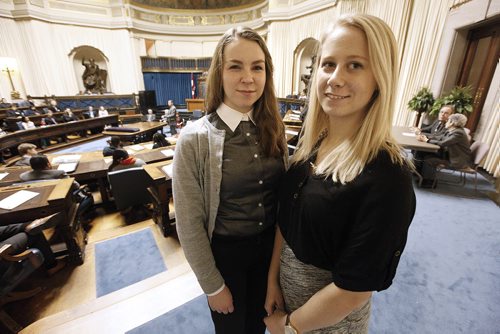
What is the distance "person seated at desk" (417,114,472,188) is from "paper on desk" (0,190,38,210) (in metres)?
5.51

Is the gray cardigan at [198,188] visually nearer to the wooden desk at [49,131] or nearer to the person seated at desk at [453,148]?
the person seated at desk at [453,148]

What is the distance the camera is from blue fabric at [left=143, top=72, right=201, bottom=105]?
48.4ft

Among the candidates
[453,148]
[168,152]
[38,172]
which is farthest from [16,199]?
[453,148]

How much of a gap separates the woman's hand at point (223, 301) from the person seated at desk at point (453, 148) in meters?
4.23

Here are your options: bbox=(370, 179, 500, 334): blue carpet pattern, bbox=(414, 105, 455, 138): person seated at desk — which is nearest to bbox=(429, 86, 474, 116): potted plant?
bbox=(414, 105, 455, 138): person seated at desk

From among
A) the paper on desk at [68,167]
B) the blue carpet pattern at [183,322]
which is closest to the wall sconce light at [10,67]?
the paper on desk at [68,167]

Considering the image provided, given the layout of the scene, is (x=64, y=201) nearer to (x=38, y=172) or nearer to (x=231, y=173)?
(x=38, y=172)

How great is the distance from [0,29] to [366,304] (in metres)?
16.3

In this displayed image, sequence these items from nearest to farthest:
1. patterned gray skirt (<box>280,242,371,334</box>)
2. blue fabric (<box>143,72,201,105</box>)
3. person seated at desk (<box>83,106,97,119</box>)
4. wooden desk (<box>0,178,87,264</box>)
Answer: patterned gray skirt (<box>280,242,371,334</box>) → wooden desk (<box>0,178,87,264</box>) → person seated at desk (<box>83,106,97,119</box>) → blue fabric (<box>143,72,201,105</box>)

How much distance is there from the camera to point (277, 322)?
3.39 ft

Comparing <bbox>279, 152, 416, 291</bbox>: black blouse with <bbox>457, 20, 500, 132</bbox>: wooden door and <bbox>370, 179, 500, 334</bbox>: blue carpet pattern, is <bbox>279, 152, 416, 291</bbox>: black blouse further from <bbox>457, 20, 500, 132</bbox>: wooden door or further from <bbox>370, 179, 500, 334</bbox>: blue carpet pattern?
<bbox>457, 20, 500, 132</bbox>: wooden door

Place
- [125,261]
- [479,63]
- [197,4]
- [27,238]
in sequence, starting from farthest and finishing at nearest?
[197,4] < [479,63] < [125,261] < [27,238]

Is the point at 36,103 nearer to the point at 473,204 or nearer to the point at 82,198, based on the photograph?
the point at 82,198

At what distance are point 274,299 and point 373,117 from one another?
94 centimetres
